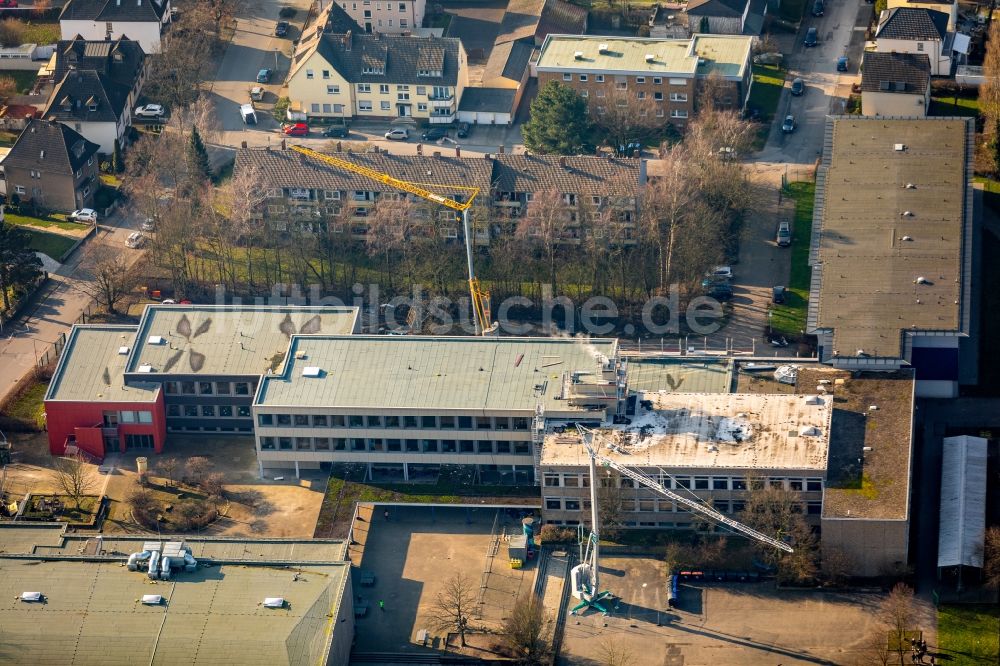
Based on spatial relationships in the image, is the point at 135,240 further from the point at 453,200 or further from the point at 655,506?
the point at 655,506

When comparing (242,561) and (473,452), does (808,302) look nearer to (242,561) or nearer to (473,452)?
(473,452)

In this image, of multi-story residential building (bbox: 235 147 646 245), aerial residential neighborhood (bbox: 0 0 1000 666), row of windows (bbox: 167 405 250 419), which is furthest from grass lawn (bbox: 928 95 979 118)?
row of windows (bbox: 167 405 250 419)

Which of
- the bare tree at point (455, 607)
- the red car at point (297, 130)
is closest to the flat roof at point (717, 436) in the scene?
the bare tree at point (455, 607)

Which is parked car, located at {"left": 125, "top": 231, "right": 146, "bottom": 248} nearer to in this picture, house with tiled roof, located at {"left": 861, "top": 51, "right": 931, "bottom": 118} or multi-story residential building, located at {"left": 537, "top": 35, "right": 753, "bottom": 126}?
multi-story residential building, located at {"left": 537, "top": 35, "right": 753, "bottom": 126}

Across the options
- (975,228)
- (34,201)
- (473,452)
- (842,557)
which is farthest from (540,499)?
(34,201)

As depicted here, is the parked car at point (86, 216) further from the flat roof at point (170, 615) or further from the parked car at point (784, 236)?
the parked car at point (784, 236)

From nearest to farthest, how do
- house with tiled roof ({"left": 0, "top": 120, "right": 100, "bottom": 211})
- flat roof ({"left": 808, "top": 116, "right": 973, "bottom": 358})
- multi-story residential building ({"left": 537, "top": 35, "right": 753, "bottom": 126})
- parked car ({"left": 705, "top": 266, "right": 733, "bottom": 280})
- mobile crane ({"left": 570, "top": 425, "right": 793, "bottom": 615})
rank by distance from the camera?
mobile crane ({"left": 570, "top": 425, "right": 793, "bottom": 615})
flat roof ({"left": 808, "top": 116, "right": 973, "bottom": 358})
parked car ({"left": 705, "top": 266, "right": 733, "bottom": 280})
house with tiled roof ({"left": 0, "top": 120, "right": 100, "bottom": 211})
multi-story residential building ({"left": 537, "top": 35, "right": 753, "bottom": 126})

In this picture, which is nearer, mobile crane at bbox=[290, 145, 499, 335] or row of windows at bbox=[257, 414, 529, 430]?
row of windows at bbox=[257, 414, 529, 430]
